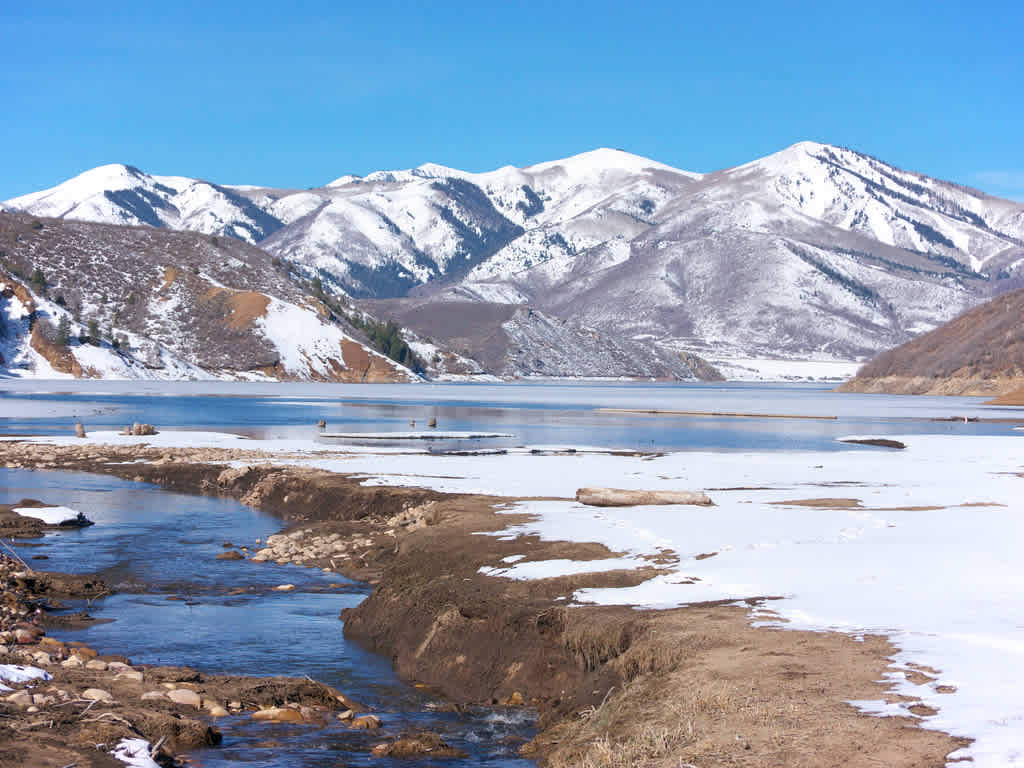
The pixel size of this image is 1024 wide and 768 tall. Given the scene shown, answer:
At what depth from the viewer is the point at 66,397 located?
9919 cm

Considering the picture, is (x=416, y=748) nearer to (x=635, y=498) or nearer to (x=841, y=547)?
(x=841, y=547)

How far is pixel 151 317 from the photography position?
17588 cm

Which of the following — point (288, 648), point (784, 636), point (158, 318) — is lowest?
point (288, 648)

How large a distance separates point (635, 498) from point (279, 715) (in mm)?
14111

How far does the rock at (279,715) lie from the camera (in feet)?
43.6

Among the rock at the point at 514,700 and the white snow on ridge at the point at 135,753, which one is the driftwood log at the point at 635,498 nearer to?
the rock at the point at 514,700

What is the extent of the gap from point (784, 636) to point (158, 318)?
173m

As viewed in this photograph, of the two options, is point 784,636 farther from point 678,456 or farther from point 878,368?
point 878,368

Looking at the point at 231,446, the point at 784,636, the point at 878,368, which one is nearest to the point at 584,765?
Answer: the point at 784,636

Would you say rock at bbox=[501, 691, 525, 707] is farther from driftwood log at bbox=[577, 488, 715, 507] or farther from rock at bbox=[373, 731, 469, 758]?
driftwood log at bbox=[577, 488, 715, 507]

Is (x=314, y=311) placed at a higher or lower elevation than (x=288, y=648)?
higher

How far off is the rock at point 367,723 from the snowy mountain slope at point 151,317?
14319cm

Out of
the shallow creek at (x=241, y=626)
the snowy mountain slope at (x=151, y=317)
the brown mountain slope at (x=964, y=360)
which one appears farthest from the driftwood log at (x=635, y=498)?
the snowy mountain slope at (x=151, y=317)

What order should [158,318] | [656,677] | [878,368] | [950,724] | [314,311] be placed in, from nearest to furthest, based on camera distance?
[950,724] → [656,677] → [878,368] → [158,318] → [314,311]
